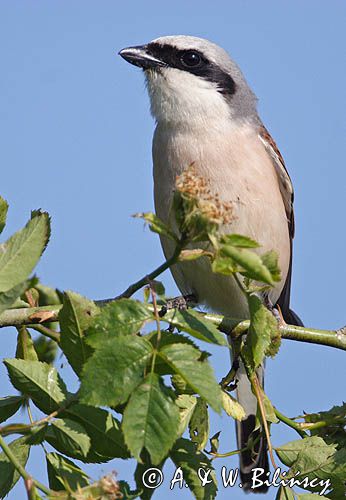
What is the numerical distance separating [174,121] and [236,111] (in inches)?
16.2

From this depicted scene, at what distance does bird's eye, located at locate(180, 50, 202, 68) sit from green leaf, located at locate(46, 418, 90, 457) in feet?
9.29

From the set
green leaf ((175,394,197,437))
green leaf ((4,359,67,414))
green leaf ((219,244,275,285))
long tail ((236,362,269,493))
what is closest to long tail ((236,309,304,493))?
long tail ((236,362,269,493))

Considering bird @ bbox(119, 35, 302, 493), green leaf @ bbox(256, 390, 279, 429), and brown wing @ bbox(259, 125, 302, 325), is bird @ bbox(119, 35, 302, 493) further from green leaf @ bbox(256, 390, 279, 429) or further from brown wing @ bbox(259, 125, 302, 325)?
green leaf @ bbox(256, 390, 279, 429)

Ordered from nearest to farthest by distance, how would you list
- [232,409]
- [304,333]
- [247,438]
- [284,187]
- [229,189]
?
[232,409]
[304,333]
[229,189]
[247,438]
[284,187]

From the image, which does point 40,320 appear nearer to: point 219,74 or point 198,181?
point 198,181

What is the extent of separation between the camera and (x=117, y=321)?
5.38 ft

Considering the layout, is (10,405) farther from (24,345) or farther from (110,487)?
(110,487)

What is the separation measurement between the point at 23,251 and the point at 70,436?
44 centimetres

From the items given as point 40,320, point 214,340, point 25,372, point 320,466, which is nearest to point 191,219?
point 214,340

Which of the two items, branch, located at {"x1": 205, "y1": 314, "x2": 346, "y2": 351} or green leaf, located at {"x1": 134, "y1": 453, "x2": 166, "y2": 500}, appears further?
branch, located at {"x1": 205, "y1": 314, "x2": 346, "y2": 351}

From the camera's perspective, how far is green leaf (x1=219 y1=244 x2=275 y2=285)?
1548 mm

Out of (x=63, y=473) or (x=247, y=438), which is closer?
(x=63, y=473)

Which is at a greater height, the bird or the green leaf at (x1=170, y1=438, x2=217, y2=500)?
the bird

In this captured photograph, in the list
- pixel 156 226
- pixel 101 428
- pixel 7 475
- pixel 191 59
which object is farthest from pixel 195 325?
pixel 191 59
